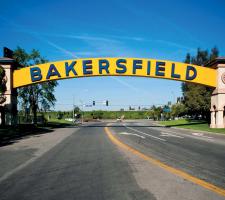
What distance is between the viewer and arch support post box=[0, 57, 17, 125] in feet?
108

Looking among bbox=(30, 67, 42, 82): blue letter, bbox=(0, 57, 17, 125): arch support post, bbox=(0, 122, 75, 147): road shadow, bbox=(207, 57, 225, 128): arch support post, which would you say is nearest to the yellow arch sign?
bbox=(30, 67, 42, 82): blue letter

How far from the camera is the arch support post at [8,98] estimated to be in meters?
32.9

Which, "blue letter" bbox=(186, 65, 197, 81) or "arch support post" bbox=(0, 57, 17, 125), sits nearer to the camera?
"arch support post" bbox=(0, 57, 17, 125)

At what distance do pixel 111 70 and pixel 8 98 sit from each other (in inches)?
489

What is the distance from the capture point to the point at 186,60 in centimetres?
8125

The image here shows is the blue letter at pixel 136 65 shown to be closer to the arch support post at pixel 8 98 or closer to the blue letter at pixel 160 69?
the blue letter at pixel 160 69

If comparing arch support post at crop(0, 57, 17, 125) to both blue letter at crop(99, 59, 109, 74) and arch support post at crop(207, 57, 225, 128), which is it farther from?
arch support post at crop(207, 57, 225, 128)

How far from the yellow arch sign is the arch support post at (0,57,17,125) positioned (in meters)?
0.88

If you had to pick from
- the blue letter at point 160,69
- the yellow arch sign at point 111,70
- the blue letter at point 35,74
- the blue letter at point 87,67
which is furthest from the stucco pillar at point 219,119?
the blue letter at point 35,74

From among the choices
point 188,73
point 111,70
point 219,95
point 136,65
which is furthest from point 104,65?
point 219,95

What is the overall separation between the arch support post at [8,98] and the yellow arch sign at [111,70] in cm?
88

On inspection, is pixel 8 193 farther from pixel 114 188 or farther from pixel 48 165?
pixel 48 165

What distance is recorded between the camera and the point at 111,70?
35531mm

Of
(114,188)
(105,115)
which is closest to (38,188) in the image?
(114,188)
